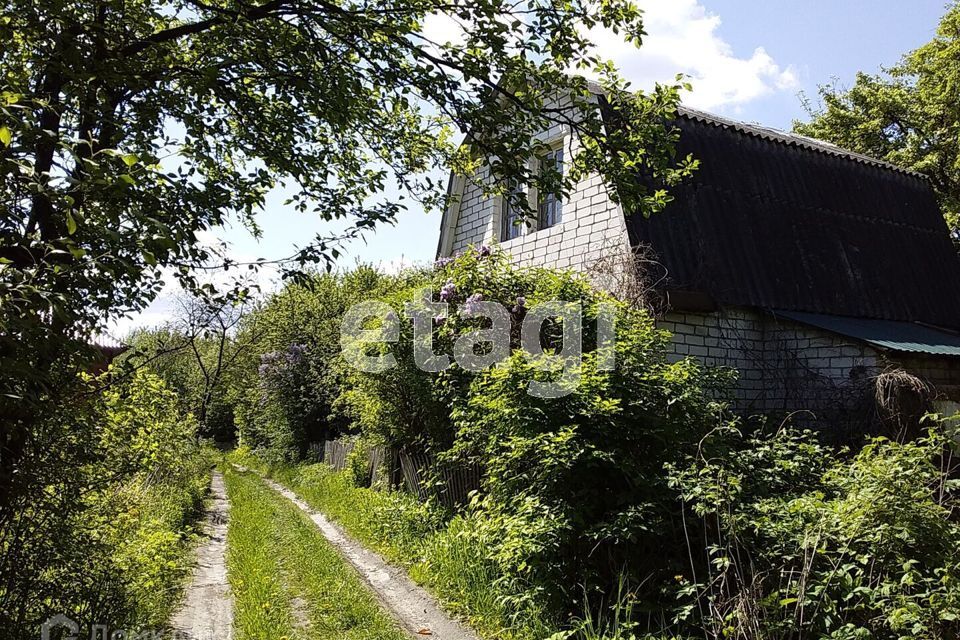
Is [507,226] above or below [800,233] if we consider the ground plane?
above

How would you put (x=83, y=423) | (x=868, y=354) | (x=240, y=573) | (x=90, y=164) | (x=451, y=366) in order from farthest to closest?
1. (x=868, y=354)
2. (x=451, y=366)
3. (x=240, y=573)
4. (x=83, y=423)
5. (x=90, y=164)

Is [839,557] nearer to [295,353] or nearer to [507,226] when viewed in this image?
[507,226]

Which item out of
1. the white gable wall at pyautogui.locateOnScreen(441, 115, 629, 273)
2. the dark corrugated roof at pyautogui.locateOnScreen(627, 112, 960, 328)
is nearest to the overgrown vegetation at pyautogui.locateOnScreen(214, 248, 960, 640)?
the white gable wall at pyautogui.locateOnScreen(441, 115, 629, 273)

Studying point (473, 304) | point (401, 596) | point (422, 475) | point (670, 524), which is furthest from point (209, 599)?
point (670, 524)

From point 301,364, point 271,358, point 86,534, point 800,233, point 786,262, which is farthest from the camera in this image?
point 271,358

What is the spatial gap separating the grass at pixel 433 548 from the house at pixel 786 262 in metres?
3.77

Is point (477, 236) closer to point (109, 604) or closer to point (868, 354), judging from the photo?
point (868, 354)

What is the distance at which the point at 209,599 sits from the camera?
6137 mm

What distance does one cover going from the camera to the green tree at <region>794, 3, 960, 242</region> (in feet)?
51.2

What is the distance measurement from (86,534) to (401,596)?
292cm

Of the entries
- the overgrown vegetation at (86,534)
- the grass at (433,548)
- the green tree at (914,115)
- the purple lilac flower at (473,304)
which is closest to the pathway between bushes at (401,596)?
the grass at (433,548)

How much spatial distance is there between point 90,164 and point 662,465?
417 centimetres

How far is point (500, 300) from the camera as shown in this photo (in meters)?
8.44

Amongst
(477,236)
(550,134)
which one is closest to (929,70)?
(550,134)
